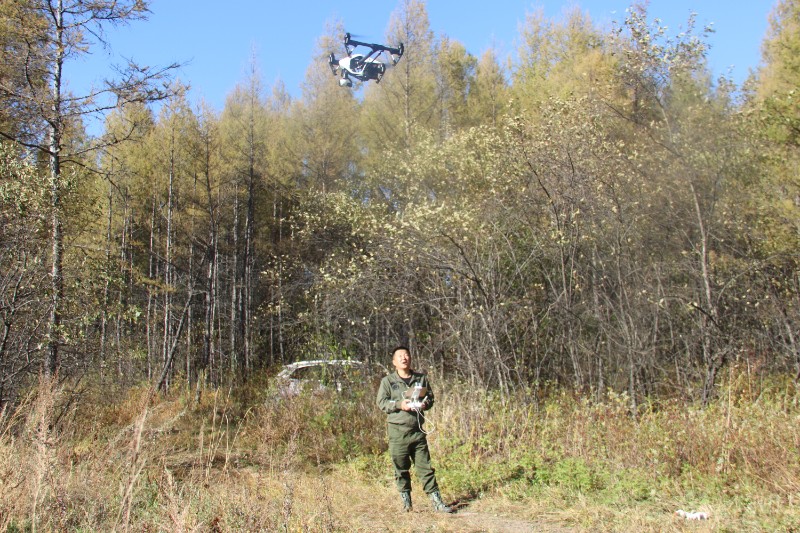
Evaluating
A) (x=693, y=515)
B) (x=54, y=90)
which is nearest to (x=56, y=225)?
(x=54, y=90)

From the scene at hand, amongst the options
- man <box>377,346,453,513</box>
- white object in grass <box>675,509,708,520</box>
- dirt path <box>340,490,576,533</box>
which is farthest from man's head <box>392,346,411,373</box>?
white object in grass <box>675,509,708,520</box>

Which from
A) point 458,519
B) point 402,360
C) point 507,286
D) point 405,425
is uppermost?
point 507,286

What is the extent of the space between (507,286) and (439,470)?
4.93 m

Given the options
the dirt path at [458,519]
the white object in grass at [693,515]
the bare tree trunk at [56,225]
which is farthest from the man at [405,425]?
the bare tree trunk at [56,225]

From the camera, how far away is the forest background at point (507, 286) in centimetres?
688

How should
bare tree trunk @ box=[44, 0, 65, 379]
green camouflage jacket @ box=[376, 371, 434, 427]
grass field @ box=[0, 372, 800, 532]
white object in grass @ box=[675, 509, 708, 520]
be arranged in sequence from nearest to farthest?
grass field @ box=[0, 372, 800, 532], white object in grass @ box=[675, 509, 708, 520], green camouflage jacket @ box=[376, 371, 434, 427], bare tree trunk @ box=[44, 0, 65, 379]

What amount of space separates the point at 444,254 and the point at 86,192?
6027 millimetres

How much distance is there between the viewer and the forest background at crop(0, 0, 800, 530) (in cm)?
688

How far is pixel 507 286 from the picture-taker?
1191 cm

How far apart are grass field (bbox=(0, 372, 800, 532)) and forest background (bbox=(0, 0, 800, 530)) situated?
5 centimetres

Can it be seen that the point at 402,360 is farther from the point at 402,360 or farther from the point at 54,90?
the point at 54,90

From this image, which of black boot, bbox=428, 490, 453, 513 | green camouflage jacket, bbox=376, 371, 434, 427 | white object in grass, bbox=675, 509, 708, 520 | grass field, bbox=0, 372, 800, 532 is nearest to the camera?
grass field, bbox=0, 372, 800, 532

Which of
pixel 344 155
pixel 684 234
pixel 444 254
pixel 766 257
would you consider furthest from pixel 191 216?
pixel 766 257

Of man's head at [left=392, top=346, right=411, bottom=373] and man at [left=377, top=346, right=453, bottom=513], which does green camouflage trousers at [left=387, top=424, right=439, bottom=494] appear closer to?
man at [left=377, top=346, right=453, bottom=513]
